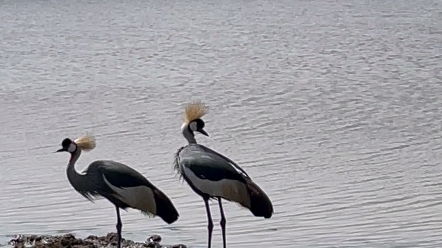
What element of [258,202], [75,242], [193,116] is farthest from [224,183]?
[75,242]

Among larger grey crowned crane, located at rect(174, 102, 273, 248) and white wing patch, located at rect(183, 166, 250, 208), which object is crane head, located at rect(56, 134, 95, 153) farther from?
white wing patch, located at rect(183, 166, 250, 208)

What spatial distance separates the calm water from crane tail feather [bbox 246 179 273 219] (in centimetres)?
85

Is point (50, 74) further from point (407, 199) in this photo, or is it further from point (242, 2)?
point (242, 2)

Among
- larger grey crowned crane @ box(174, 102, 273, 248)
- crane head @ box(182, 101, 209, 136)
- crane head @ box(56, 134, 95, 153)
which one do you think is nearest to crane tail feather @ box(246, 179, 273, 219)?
larger grey crowned crane @ box(174, 102, 273, 248)

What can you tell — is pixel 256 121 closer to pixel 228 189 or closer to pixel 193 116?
pixel 193 116

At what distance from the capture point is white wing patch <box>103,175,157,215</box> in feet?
28.3

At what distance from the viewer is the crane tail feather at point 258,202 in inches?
332

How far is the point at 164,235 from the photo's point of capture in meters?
9.65

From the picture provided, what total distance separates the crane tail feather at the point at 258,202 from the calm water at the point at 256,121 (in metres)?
0.85

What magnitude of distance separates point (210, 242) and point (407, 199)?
2597 millimetres

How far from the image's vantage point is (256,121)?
611 inches

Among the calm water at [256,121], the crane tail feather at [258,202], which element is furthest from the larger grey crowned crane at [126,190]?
the calm water at [256,121]

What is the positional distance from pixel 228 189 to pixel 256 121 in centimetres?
706

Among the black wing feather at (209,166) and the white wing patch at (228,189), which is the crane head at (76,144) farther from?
the white wing patch at (228,189)
